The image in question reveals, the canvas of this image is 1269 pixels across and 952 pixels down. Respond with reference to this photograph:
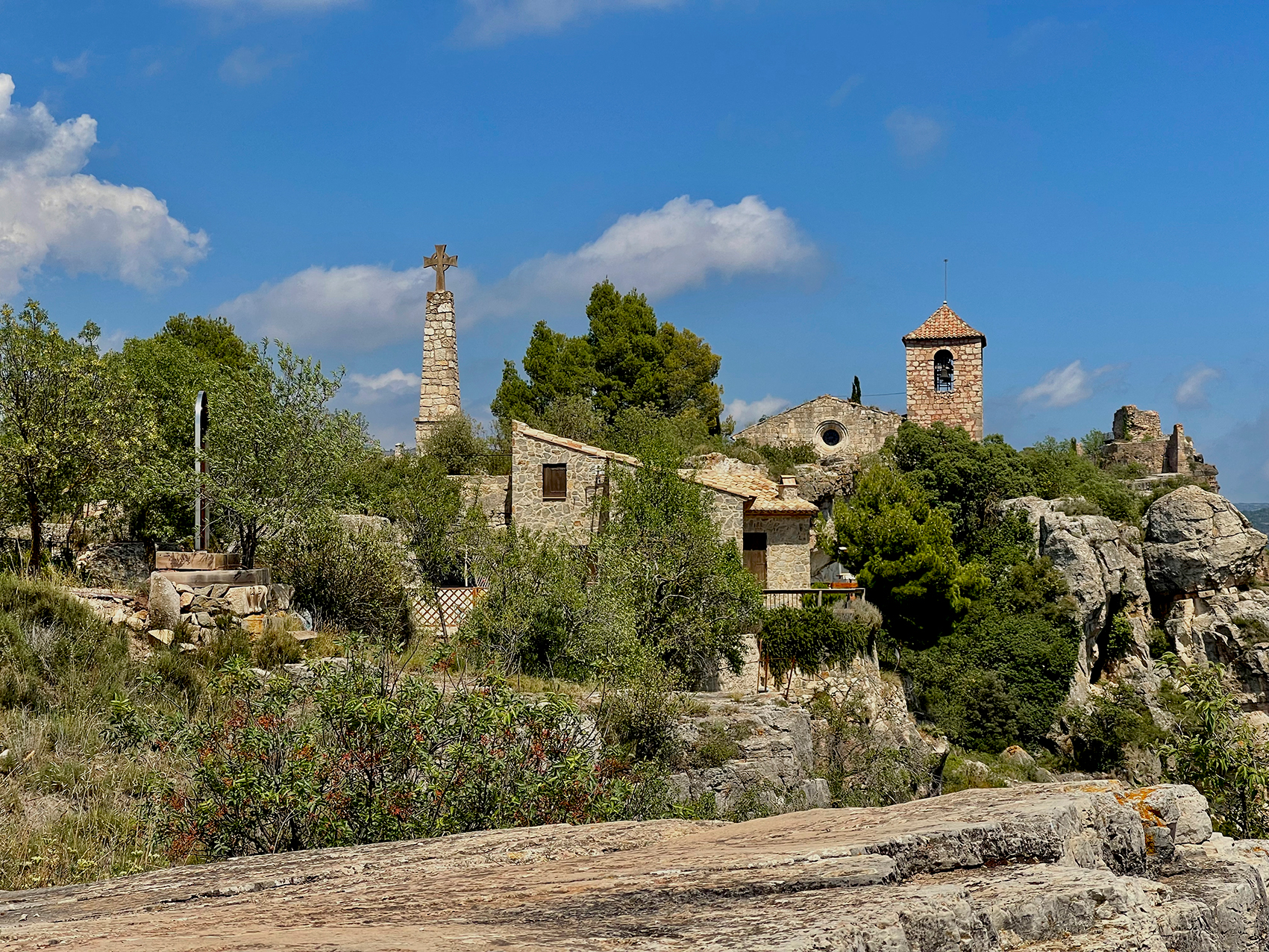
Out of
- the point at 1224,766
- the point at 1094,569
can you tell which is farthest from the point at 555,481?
the point at 1224,766

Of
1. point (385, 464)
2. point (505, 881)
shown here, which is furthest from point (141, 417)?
point (505, 881)

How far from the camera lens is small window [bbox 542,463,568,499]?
25.8m

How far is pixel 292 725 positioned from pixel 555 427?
88.4 ft

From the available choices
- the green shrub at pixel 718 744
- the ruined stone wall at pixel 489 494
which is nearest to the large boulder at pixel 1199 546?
the ruined stone wall at pixel 489 494

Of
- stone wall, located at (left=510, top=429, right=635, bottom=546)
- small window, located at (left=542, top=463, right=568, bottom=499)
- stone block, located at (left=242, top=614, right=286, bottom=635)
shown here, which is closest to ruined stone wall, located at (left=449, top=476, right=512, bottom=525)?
stone wall, located at (left=510, top=429, right=635, bottom=546)

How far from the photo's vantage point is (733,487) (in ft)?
85.3

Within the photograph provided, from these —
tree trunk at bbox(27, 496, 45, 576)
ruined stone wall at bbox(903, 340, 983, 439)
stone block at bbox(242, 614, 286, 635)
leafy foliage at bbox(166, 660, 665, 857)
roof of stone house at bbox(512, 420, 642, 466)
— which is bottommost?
leafy foliage at bbox(166, 660, 665, 857)

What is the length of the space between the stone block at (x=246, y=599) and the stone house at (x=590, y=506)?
472 inches

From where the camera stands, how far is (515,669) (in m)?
15.0

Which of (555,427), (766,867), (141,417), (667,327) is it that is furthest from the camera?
(667,327)

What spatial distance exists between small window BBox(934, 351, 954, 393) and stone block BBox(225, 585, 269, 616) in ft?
116

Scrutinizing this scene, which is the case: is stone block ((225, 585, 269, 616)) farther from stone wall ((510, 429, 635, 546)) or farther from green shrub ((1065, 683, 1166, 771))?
green shrub ((1065, 683, 1166, 771))

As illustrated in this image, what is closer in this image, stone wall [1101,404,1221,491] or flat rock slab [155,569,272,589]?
flat rock slab [155,569,272,589]

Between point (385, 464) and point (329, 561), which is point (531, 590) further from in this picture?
point (385, 464)
